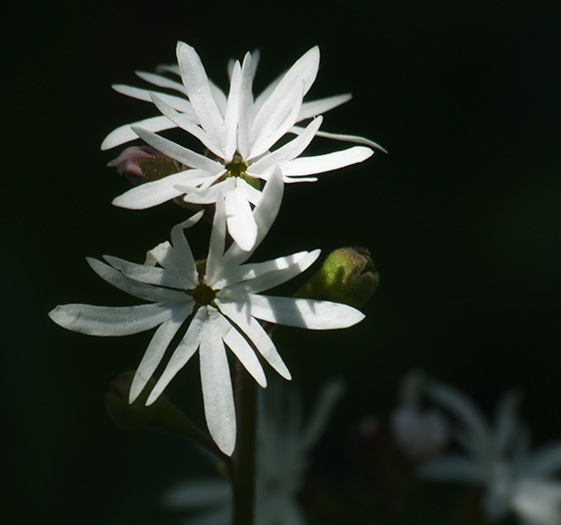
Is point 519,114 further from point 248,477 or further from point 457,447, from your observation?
point 248,477

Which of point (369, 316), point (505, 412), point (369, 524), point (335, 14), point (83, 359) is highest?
point (335, 14)

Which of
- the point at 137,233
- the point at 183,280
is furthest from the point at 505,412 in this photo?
the point at 183,280

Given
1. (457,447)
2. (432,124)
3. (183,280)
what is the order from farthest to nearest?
(457,447) → (432,124) → (183,280)

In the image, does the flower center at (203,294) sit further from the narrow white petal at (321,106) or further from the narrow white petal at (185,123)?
the narrow white petal at (321,106)

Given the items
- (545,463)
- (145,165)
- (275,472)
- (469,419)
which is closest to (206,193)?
(145,165)

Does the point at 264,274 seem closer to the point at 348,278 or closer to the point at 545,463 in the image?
the point at 348,278

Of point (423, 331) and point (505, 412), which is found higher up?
point (423, 331)

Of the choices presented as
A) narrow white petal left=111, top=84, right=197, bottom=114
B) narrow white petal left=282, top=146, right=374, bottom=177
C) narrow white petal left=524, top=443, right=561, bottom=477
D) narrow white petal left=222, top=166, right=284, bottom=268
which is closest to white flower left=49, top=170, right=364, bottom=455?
narrow white petal left=222, top=166, right=284, bottom=268
